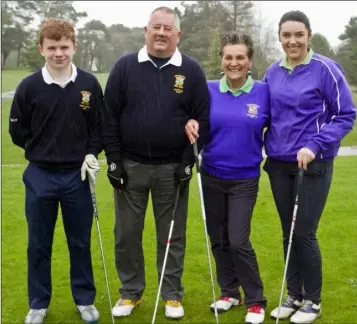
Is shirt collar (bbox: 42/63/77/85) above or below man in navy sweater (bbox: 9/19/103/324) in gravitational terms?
above

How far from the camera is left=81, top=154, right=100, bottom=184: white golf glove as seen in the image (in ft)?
13.0

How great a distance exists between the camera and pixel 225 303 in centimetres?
449

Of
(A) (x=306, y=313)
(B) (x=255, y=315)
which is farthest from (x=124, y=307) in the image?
(A) (x=306, y=313)

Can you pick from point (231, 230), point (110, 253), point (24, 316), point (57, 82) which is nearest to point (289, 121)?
point (231, 230)

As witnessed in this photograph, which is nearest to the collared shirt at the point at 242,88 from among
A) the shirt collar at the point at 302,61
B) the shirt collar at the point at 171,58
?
the shirt collar at the point at 302,61

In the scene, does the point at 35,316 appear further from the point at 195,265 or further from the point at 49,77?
the point at 195,265

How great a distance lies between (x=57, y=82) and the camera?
12.8 ft

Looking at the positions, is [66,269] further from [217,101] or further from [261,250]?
[217,101]

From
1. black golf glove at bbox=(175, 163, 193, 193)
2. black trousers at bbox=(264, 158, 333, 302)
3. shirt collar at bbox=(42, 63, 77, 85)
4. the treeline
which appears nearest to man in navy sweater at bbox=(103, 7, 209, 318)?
black golf glove at bbox=(175, 163, 193, 193)

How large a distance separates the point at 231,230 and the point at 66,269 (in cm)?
218

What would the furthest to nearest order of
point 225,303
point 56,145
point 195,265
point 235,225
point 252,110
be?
point 195,265 < point 225,303 < point 235,225 < point 252,110 < point 56,145

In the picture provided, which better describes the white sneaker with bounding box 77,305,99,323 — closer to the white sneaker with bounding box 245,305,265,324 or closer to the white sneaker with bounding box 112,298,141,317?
the white sneaker with bounding box 112,298,141,317

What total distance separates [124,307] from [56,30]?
2.18m

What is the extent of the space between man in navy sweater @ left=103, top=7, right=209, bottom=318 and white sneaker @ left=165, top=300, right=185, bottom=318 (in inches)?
0.4
